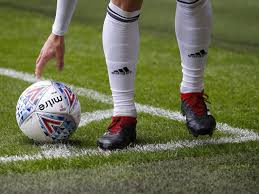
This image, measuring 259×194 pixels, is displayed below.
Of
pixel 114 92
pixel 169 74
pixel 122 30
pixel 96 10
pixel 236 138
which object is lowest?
pixel 96 10

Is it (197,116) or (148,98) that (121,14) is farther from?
→ (148,98)

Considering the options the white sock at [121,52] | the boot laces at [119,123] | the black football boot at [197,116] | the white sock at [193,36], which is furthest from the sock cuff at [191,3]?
the boot laces at [119,123]

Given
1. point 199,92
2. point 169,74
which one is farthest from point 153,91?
point 199,92

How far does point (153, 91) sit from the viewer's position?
580cm

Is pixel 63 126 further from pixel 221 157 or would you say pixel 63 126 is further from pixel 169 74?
pixel 169 74

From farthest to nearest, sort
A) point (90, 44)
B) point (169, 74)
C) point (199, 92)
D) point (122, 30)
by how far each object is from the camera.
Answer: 1. point (90, 44)
2. point (169, 74)
3. point (199, 92)
4. point (122, 30)

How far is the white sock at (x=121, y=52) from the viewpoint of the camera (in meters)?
3.99

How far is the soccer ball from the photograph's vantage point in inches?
159

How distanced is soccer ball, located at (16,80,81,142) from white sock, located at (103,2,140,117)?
25cm

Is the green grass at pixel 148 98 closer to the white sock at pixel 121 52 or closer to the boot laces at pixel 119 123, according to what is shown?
the boot laces at pixel 119 123

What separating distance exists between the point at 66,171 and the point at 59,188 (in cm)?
29

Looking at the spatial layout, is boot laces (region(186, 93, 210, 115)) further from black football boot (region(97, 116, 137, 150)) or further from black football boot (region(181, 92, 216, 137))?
black football boot (region(97, 116, 137, 150))

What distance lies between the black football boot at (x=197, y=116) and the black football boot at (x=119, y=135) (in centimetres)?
32

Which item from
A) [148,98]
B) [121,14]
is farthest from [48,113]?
[148,98]
